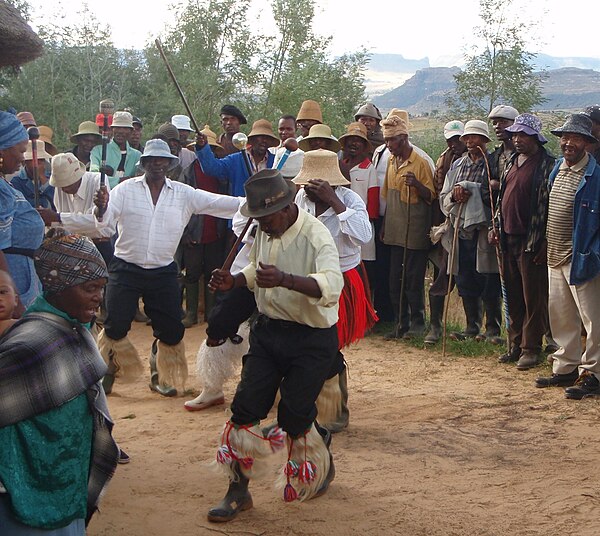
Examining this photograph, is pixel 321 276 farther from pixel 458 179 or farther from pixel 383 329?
pixel 383 329

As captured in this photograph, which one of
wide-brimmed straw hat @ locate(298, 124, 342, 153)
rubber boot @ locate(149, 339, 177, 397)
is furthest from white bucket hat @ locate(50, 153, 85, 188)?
wide-brimmed straw hat @ locate(298, 124, 342, 153)

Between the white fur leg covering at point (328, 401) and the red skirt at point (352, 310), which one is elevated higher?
the red skirt at point (352, 310)

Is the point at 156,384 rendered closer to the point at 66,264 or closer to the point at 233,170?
the point at 233,170

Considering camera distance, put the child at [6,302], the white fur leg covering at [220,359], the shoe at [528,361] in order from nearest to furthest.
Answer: the child at [6,302] → the white fur leg covering at [220,359] → the shoe at [528,361]

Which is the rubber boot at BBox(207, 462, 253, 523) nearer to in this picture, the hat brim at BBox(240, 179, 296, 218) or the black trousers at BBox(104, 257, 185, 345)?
the hat brim at BBox(240, 179, 296, 218)

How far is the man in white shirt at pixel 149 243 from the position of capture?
23.9ft

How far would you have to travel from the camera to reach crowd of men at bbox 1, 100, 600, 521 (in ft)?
17.0

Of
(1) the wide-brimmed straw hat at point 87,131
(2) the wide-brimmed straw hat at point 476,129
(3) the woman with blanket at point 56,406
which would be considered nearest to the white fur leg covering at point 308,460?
(3) the woman with blanket at point 56,406

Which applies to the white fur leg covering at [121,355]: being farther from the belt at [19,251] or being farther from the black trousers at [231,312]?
the belt at [19,251]

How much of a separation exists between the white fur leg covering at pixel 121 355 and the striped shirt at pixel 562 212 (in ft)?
12.2

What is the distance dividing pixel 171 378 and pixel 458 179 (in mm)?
3714

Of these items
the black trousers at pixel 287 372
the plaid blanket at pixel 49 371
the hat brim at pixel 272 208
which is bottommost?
the black trousers at pixel 287 372

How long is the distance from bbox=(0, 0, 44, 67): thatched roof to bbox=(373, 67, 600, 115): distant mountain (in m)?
39.5

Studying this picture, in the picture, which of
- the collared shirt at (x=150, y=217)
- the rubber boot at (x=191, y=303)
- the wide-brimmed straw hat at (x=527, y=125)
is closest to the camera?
the collared shirt at (x=150, y=217)
